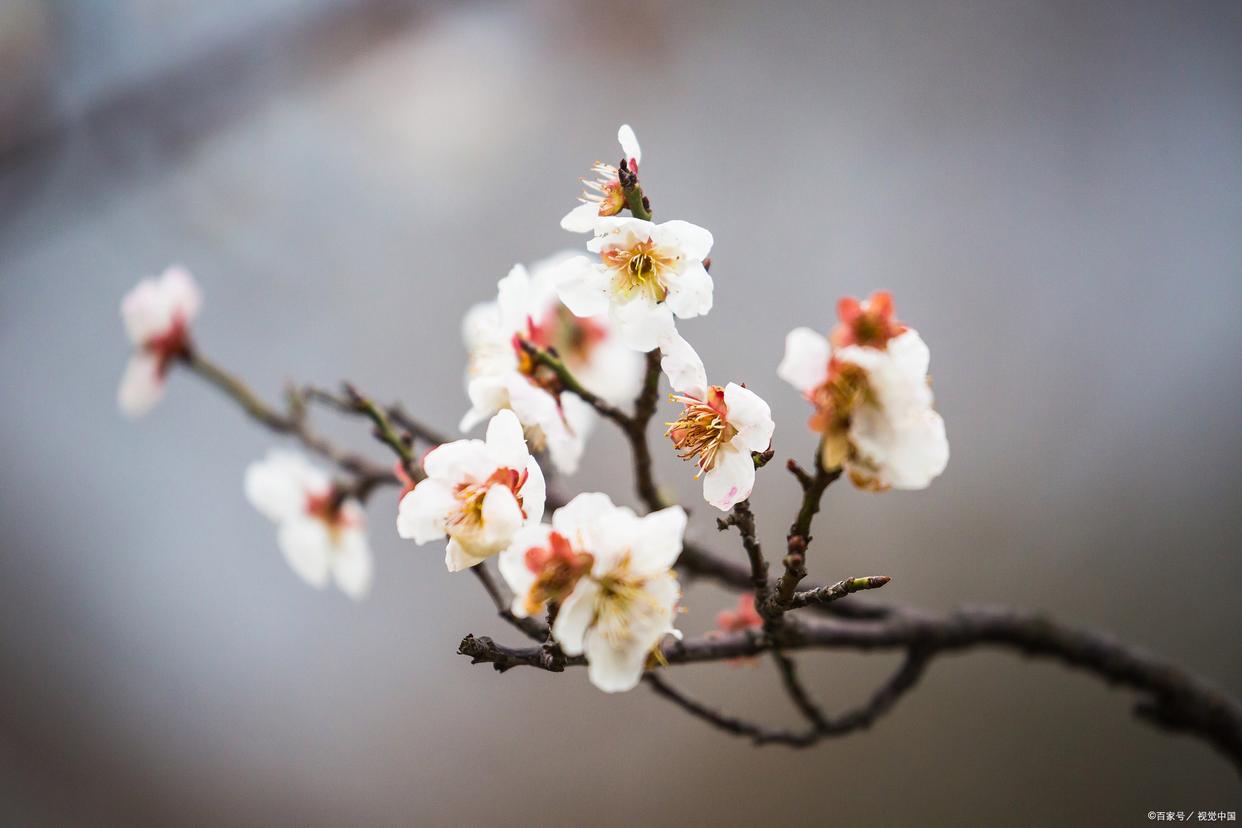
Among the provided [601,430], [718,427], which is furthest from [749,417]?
[601,430]

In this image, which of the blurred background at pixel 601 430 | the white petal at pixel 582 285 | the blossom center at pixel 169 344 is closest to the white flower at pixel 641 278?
the white petal at pixel 582 285

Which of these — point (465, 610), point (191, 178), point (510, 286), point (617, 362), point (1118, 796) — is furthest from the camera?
point (191, 178)

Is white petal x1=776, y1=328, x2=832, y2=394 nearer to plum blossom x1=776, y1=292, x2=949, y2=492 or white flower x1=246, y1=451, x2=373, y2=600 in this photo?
plum blossom x1=776, y1=292, x2=949, y2=492

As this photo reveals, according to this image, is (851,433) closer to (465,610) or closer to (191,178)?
(465,610)

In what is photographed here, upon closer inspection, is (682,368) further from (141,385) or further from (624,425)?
(141,385)

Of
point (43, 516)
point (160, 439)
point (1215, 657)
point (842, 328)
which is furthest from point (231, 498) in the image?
point (1215, 657)
